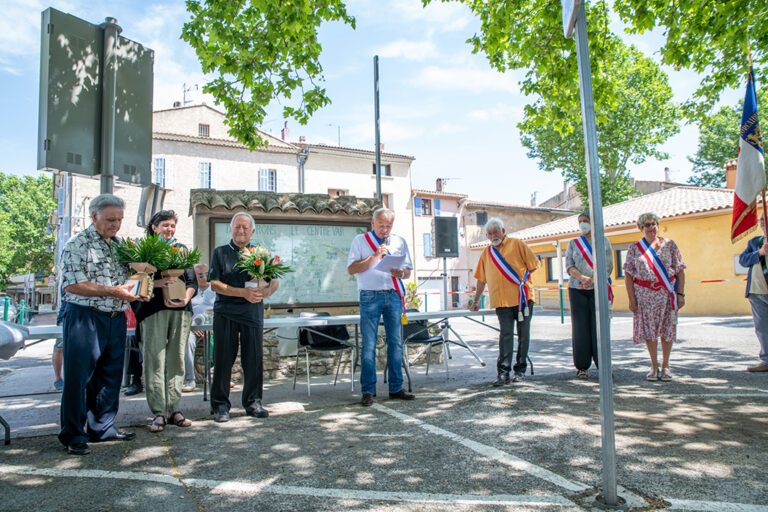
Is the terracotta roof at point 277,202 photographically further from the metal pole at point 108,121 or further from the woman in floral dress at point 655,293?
the woman in floral dress at point 655,293

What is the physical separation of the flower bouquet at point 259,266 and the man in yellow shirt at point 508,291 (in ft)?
7.47

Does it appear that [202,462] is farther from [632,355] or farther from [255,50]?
[632,355]

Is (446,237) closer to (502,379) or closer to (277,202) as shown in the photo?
(277,202)

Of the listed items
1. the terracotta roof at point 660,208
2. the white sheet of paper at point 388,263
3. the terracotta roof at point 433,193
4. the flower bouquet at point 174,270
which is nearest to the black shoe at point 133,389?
the flower bouquet at point 174,270

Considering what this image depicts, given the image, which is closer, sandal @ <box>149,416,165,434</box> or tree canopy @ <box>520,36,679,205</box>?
sandal @ <box>149,416,165,434</box>

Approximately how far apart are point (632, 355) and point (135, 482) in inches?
281

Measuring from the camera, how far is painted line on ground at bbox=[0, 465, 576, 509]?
2.59 m

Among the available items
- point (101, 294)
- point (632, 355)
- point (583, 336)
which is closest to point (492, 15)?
point (583, 336)

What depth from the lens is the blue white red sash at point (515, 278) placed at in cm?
583

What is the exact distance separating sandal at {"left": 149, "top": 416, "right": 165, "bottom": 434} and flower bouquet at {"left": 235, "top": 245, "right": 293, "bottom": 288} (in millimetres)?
1282

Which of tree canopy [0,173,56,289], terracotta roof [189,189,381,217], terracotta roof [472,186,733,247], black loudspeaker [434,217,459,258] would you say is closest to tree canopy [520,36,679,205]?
terracotta roof [472,186,733,247]

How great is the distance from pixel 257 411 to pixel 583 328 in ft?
12.5

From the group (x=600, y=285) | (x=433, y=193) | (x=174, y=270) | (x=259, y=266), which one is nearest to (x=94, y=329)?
(x=174, y=270)

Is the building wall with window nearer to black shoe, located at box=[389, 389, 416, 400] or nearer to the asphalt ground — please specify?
black shoe, located at box=[389, 389, 416, 400]
